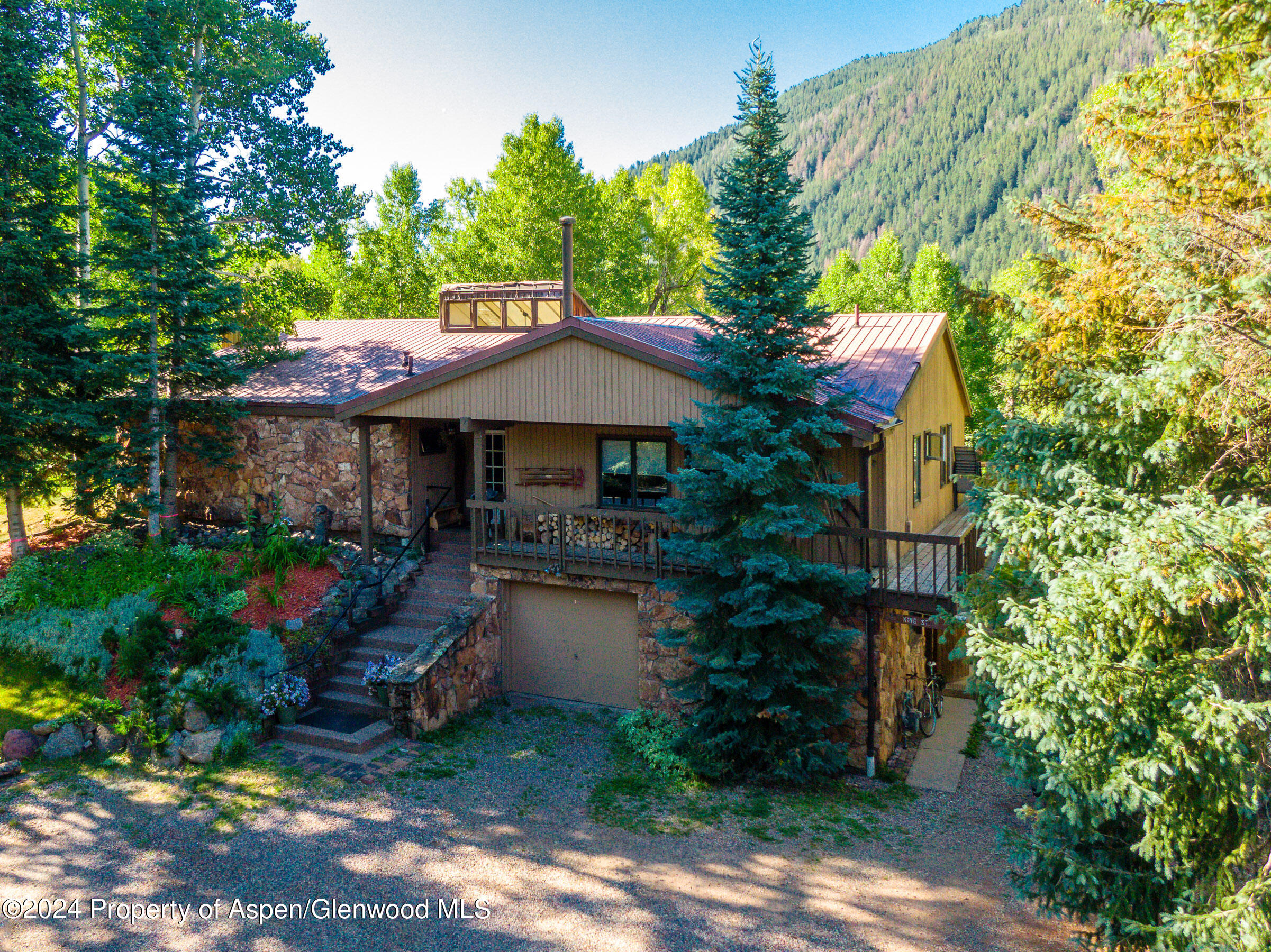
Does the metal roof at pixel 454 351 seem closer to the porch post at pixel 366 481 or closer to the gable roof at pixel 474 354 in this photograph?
the gable roof at pixel 474 354

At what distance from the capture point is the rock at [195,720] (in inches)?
420

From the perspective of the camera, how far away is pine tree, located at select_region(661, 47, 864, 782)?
965cm

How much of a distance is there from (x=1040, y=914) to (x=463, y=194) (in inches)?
1245

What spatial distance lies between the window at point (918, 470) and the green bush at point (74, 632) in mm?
12626

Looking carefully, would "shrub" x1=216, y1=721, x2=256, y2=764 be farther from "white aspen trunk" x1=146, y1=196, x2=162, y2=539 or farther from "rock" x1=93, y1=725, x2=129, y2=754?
"white aspen trunk" x1=146, y1=196, x2=162, y2=539

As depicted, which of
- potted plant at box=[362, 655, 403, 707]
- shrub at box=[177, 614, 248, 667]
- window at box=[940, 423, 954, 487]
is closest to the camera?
shrub at box=[177, 614, 248, 667]

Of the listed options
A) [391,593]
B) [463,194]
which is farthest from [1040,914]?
[463,194]

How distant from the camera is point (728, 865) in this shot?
831cm

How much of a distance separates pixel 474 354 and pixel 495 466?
2684mm

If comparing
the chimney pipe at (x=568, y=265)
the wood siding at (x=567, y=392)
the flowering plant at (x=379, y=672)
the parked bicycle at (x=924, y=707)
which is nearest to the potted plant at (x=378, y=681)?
the flowering plant at (x=379, y=672)

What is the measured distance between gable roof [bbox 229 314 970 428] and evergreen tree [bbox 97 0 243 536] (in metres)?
1.66

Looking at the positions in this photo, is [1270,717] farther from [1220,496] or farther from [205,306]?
[205,306]

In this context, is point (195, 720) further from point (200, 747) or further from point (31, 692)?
point (31, 692)

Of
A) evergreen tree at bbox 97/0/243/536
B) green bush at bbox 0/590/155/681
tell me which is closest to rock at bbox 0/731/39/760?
green bush at bbox 0/590/155/681
